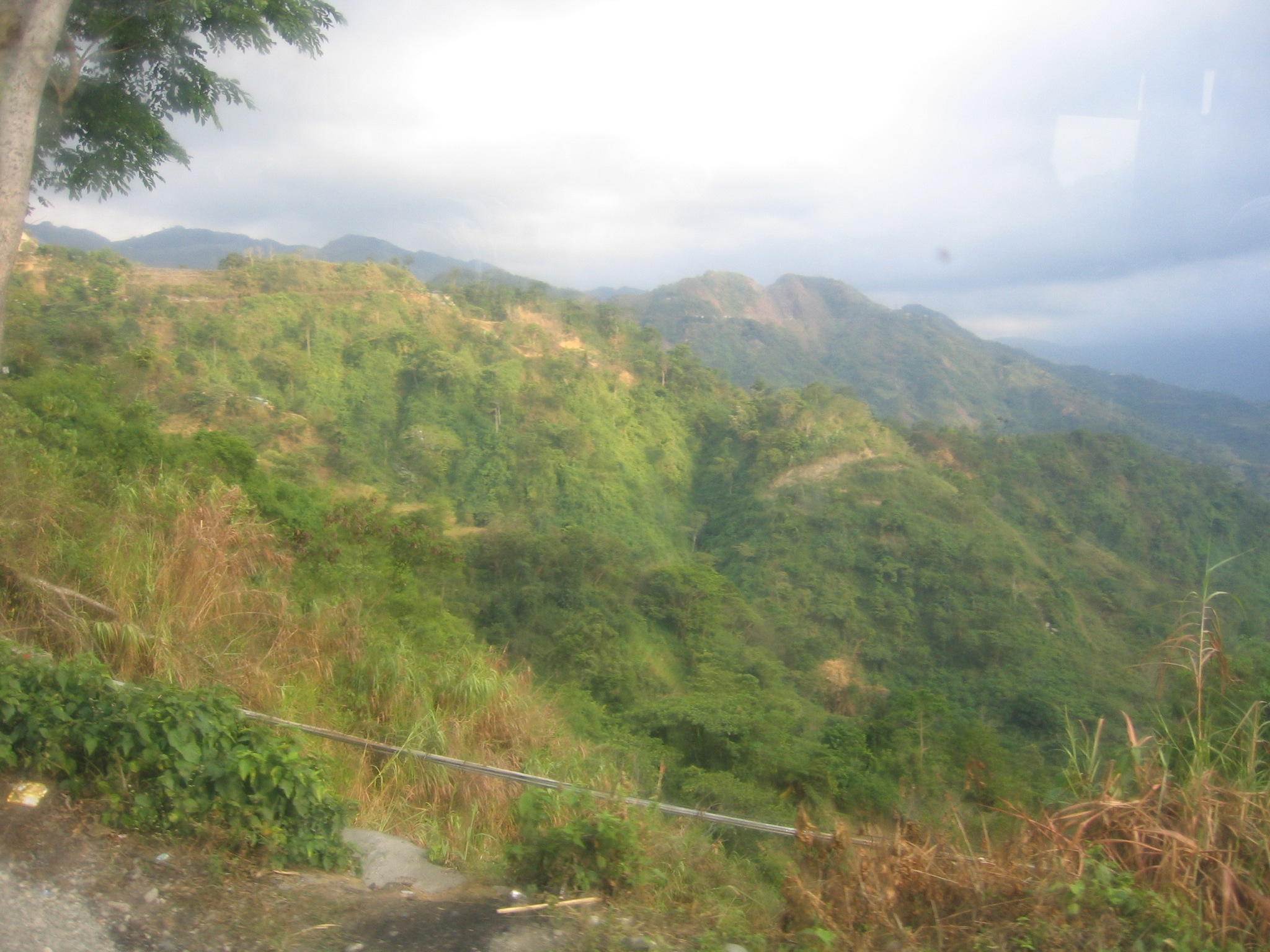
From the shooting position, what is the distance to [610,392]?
35.2m

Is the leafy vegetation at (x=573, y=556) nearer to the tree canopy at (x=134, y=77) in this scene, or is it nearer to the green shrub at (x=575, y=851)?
the green shrub at (x=575, y=851)

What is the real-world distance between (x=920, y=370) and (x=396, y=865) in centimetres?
6861

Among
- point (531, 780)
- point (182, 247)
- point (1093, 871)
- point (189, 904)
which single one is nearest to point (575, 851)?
point (531, 780)

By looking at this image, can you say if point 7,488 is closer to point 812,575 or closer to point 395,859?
point 395,859

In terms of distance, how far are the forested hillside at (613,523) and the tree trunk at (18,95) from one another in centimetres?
148

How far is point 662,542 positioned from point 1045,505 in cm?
1606

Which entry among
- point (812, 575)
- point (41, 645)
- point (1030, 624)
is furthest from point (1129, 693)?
point (41, 645)

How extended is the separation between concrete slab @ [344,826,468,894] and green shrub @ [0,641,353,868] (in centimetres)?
15

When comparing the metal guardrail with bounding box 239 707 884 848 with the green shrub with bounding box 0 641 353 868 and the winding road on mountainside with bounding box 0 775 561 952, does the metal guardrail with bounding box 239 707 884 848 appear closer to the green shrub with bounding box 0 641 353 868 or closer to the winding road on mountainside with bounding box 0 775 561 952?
the green shrub with bounding box 0 641 353 868

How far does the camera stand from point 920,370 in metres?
66.4

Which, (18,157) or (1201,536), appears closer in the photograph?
(18,157)

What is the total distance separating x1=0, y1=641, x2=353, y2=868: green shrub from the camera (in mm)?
2668

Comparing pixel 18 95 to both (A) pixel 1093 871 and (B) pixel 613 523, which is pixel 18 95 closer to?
(A) pixel 1093 871

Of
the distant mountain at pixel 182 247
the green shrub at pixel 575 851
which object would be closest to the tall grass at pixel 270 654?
the green shrub at pixel 575 851
